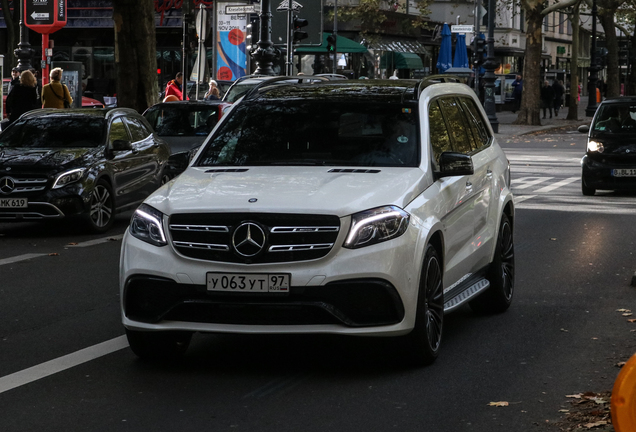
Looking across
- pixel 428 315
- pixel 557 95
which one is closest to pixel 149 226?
pixel 428 315

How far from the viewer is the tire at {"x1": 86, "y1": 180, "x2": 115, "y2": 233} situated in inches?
553

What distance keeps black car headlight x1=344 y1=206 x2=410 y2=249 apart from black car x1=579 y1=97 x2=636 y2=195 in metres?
12.9

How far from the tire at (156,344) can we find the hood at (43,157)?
24.0 ft

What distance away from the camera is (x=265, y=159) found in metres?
7.43

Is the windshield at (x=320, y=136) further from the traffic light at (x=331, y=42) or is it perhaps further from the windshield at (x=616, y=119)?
the traffic light at (x=331, y=42)

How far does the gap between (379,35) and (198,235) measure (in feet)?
184

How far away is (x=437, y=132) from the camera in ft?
25.2

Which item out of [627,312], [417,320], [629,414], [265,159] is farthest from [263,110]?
[629,414]

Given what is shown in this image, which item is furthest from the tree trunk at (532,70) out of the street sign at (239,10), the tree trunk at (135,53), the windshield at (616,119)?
the windshield at (616,119)

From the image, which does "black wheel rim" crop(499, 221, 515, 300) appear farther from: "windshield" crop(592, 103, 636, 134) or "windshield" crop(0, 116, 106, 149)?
"windshield" crop(592, 103, 636, 134)

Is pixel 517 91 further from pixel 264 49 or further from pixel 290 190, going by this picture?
pixel 290 190

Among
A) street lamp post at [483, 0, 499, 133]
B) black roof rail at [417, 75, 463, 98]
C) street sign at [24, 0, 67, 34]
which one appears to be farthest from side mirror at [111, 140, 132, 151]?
street lamp post at [483, 0, 499, 133]

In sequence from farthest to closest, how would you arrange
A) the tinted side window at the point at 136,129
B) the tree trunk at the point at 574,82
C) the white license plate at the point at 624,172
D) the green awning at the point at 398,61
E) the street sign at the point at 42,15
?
the green awning at the point at 398,61
the tree trunk at the point at 574,82
the street sign at the point at 42,15
the white license plate at the point at 624,172
the tinted side window at the point at 136,129

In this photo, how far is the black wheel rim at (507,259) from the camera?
8.74 meters
